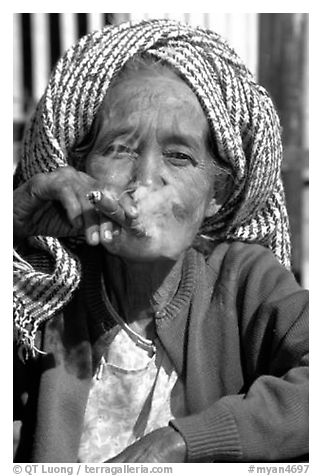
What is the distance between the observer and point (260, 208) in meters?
2.19

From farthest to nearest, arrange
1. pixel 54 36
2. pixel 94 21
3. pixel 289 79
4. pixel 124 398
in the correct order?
pixel 54 36 → pixel 94 21 → pixel 289 79 → pixel 124 398

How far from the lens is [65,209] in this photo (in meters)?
1.72

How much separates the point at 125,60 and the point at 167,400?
2.39 ft

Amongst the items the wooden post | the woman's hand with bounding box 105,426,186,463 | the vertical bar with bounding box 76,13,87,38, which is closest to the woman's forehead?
the woman's hand with bounding box 105,426,186,463

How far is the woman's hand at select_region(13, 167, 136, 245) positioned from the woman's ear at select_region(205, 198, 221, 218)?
A: 0.32 meters

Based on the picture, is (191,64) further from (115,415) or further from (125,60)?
(115,415)

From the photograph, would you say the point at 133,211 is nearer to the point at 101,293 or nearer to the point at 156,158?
the point at 156,158

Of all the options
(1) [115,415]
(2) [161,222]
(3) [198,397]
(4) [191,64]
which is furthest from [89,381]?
(4) [191,64]

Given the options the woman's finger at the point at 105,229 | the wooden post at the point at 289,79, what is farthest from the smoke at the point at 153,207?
the wooden post at the point at 289,79

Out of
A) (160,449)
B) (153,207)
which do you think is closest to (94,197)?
(153,207)

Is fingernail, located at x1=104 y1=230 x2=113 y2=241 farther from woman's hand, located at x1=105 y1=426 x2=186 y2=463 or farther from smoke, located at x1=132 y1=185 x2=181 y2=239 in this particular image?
woman's hand, located at x1=105 y1=426 x2=186 y2=463

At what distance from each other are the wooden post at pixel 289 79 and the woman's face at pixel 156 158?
2.44 meters

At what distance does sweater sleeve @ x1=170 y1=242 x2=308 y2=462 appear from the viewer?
1.77 m

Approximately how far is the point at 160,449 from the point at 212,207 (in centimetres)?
62
